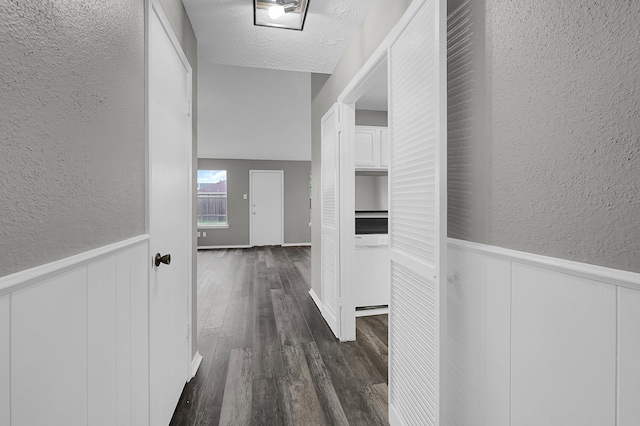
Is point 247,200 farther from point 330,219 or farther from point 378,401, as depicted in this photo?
point 378,401

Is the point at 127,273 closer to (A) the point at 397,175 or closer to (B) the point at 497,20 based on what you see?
(A) the point at 397,175

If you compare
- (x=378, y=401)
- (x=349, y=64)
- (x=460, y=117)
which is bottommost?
(x=378, y=401)

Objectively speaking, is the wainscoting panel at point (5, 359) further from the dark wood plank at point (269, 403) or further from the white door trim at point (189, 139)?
the dark wood plank at point (269, 403)

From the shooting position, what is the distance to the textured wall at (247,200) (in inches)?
322

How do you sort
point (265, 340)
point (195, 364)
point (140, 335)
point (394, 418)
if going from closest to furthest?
point (140, 335) < point (394, 418) < point (195, 364) < point (265, 340)

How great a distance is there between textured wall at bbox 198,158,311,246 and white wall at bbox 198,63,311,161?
0.77 meters

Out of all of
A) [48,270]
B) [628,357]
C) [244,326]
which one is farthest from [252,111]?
[628,357]

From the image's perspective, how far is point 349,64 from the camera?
7.77 ft

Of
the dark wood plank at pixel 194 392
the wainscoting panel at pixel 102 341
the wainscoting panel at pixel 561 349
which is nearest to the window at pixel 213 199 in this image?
the dark wood plank at pixel 194 392

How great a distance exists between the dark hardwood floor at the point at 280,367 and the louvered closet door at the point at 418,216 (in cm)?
37

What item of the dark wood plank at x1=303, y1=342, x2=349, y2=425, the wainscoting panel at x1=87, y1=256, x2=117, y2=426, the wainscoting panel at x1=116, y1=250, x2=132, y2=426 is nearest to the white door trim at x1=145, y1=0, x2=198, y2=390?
the wainscoting panel at x1=116, y1=250, x2=132, y2=426

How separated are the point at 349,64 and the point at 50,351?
236 cm

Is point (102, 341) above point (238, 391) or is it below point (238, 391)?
above

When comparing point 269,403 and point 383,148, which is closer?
point 269,403
